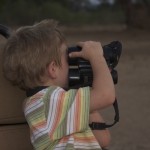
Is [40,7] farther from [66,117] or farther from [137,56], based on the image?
[66,117]

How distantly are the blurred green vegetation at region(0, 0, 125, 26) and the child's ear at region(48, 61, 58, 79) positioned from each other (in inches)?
1368

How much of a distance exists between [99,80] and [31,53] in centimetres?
34

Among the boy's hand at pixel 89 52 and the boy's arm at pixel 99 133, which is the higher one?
the boy's hand at pixel 89 52

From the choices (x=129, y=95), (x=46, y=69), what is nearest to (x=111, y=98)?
(x=46, y=69)

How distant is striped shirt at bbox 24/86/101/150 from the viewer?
2871 mm

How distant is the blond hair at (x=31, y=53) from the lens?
A: 2.86 metres

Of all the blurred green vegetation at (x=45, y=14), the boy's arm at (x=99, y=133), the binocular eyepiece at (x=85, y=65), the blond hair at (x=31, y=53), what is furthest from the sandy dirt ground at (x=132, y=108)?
the blurred green vegetation at (x=45, y=14)

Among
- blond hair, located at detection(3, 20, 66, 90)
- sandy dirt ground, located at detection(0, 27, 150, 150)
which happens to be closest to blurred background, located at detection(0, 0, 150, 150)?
sandy dirt ground, located at detection(0, 27, 150, 150)

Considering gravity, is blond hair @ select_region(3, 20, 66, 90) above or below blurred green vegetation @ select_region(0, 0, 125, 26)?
below

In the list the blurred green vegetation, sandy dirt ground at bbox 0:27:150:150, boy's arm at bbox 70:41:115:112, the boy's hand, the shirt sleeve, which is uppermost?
the blurred green vegetation

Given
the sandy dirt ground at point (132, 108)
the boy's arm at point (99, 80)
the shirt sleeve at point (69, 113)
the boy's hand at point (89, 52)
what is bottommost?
the sandy dirt ground at point (132, 108)

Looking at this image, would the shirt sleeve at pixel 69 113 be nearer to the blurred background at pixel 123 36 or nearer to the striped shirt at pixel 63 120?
the striped shirt at pixel 63 120

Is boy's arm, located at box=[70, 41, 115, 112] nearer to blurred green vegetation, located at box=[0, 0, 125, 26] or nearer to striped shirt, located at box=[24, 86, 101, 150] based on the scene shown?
striped shirt, located at box=[24, 86, 101, 150]

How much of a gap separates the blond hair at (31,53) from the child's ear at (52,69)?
0.02 metres
